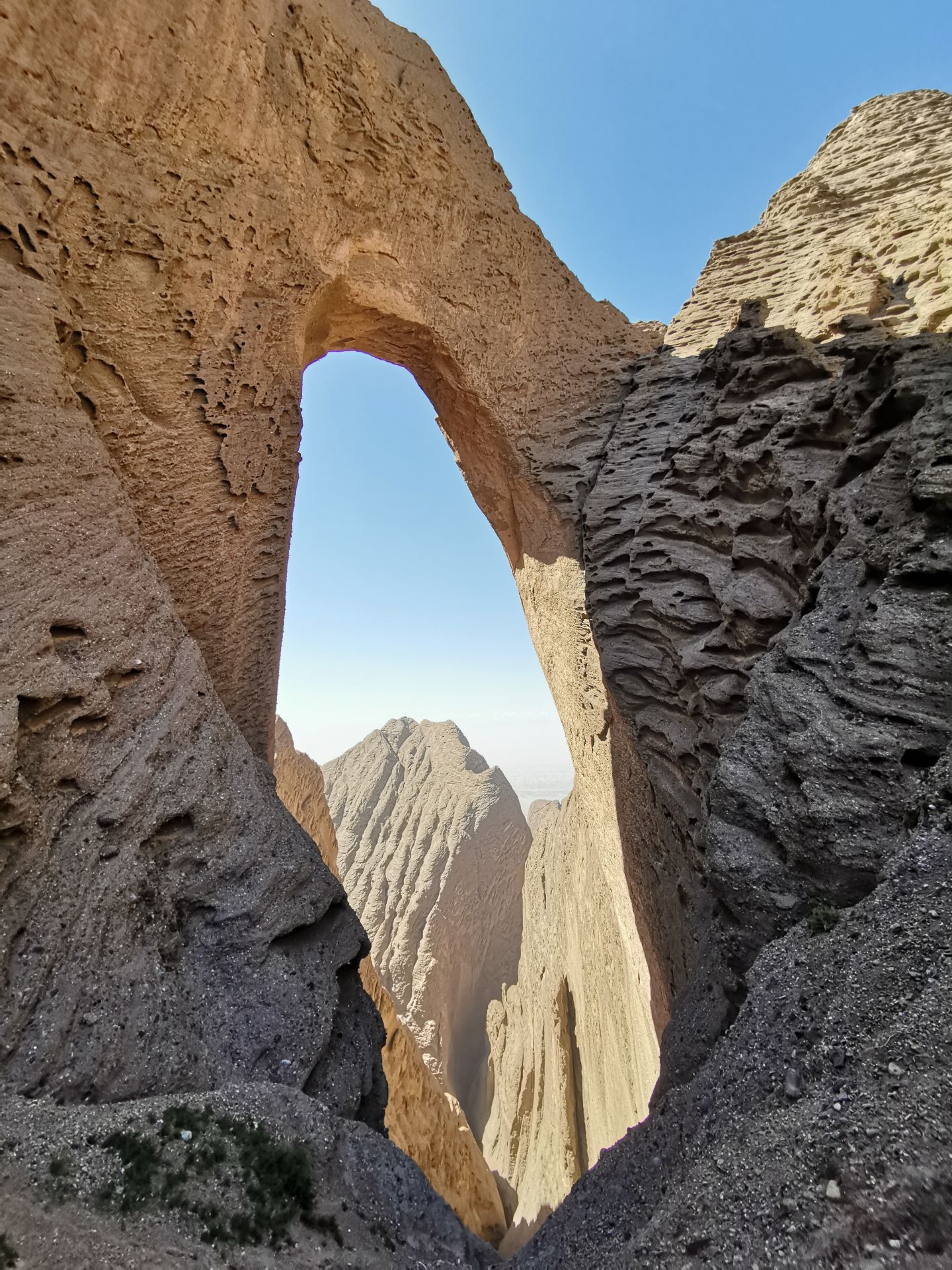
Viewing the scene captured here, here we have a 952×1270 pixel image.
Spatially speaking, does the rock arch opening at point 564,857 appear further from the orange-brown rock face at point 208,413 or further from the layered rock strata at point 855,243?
the layered rock strata at point 855,243

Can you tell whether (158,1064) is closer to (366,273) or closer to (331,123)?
(366,273)

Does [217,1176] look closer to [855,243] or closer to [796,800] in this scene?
[796,800]

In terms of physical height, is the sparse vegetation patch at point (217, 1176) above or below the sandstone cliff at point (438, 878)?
above

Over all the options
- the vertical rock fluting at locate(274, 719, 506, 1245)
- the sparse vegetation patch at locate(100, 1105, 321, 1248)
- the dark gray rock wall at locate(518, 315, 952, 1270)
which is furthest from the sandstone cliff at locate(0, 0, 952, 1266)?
the vertical rock fluting at locate(274, 719, 506, 1245)

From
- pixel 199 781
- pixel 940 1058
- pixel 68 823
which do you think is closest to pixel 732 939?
pixel 940 1058

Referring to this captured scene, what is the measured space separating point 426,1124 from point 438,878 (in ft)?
44.9

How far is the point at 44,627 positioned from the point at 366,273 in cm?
743

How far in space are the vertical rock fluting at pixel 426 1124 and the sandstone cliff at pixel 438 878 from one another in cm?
622

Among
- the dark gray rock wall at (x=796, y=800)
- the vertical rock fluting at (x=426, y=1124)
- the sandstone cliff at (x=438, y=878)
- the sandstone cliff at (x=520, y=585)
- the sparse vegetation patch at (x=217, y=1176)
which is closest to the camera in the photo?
the dark gray rock wall at (x=796, y=800)

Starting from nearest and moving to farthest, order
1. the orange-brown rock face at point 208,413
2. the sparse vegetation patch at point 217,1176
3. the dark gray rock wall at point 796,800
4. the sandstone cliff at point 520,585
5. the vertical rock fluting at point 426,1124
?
the dark gray rock wall at point 796,800
the sparse vegetation patch at point 217,1176
the sandstone cliff at point 520,585
the orange-brown rock face at point 208,413
the vertical rock fluting at point 426,1124

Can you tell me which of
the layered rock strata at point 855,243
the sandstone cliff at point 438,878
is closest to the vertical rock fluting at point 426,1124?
the sandstone cliff at point 438,878

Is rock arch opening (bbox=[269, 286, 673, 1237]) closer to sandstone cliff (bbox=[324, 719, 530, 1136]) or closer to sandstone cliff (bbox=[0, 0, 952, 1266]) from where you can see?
sandstone cliff (bbox=[0, 0, 952, 1266])

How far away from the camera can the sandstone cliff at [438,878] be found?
21.9 meters

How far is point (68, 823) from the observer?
3615mm
